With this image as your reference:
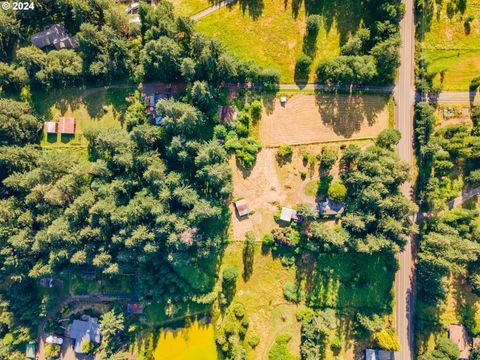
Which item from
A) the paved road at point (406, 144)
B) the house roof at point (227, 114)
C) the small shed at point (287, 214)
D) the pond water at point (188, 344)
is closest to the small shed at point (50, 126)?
the house roof at point (227, 114)

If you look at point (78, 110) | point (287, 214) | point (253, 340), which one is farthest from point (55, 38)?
point (253, 340)

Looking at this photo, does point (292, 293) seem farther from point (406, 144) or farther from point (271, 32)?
point (271, 32)

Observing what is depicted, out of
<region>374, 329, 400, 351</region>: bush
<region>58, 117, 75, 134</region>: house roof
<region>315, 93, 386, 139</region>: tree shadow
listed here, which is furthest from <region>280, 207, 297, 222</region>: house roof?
<region>58, 117, 75, 134</region>: house roof

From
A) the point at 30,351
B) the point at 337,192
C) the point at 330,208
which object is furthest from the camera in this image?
the point at 30,351

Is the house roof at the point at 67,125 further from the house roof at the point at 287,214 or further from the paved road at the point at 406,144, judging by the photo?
the paved road at the point at 406,144

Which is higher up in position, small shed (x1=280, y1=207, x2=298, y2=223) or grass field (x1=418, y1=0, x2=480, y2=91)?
grass field (x1=418, y1=0, x2=480, y2=91)

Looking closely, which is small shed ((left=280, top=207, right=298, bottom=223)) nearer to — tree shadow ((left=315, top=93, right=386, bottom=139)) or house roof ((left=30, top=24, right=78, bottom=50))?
tree shadow ((left=315, top=93, right=386, bottom=139))
